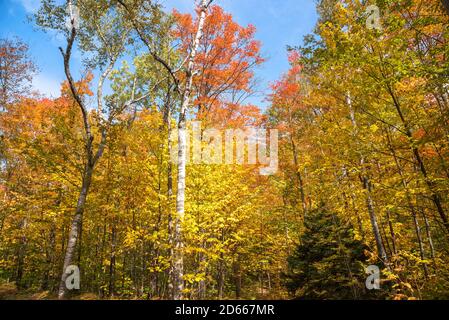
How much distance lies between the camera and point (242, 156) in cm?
1387

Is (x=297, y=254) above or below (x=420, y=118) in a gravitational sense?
below

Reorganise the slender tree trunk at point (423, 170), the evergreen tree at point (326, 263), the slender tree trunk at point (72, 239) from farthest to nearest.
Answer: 1. the evergreen tree at point (326, 263)
2. the slender tree trunk at point (72, 239)
3. the slender tree trunk at point (423, 170)

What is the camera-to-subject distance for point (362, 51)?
6.27m

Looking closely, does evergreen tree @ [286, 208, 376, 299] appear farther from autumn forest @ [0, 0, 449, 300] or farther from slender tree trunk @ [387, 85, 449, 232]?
slender tree trunk @ [387, 85, 449, 232]

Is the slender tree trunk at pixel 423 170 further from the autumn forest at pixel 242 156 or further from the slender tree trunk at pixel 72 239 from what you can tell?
the slender tree trunk at pixel 72 239

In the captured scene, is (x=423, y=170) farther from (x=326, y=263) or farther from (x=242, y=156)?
(x=242, y=156)

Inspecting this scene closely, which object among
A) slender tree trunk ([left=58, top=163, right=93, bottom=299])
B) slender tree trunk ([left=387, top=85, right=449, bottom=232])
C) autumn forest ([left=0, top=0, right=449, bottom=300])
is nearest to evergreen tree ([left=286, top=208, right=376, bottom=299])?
autumn forest ([left=0, top=0, right=449, bottom=300])

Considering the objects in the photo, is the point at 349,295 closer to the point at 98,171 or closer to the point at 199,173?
the point at 199,173

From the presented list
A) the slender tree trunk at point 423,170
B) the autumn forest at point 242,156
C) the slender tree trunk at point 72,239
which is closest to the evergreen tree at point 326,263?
the autumn forest at point 242,156

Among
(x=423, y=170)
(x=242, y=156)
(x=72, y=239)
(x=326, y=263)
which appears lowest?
(x=326, y=263)

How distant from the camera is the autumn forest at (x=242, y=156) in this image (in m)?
6.18

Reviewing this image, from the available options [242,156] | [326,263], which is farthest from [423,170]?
[242,156]

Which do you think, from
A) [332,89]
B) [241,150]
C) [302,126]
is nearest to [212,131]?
[241,150]

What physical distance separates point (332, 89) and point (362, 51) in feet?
4.50
